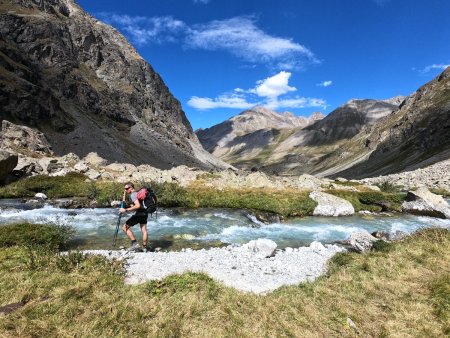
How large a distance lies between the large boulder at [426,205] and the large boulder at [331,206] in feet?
24.8

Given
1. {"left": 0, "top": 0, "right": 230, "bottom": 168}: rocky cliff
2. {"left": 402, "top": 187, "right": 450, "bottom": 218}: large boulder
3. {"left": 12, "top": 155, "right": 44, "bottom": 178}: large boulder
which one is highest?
{"left": 0, "top": 0, "right": 230, "bottom": 168}: rocky cliff

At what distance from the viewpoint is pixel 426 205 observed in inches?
1417

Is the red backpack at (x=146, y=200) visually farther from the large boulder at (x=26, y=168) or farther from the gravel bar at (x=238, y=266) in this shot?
the large boulder at (x=26, y=168)

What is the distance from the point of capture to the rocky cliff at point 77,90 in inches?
4158

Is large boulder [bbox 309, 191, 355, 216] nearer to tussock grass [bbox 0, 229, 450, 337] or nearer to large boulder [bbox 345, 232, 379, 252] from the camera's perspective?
large boulder [bbox 345, 232, 379, 252]

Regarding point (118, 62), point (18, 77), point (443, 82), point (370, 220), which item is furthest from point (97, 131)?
point (443, 82)

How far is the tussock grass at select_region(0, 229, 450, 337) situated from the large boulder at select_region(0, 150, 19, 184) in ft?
96.0

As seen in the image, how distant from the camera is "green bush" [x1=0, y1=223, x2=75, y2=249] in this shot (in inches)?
583

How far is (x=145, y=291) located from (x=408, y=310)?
7359 millimetres

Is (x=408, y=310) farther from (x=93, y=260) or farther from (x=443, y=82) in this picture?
(x=443, y=82)

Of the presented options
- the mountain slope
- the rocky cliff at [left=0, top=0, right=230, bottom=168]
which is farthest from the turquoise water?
the mountain slope

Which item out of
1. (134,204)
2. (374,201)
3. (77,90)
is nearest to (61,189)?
(134,204)

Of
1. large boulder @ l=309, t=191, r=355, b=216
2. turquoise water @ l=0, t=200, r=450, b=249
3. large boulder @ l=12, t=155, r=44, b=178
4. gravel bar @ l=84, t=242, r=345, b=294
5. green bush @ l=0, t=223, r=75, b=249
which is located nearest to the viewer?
gravel bar @ l=84, t=242, r=345, b=294

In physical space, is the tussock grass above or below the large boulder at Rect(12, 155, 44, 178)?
below
